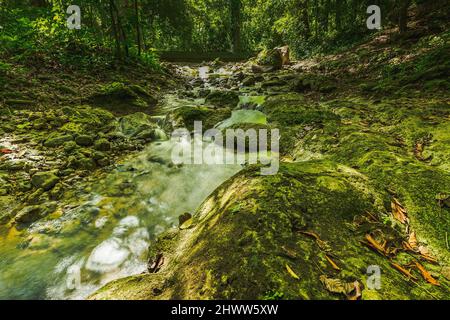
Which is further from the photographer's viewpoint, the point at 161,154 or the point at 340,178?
the point at 161,154

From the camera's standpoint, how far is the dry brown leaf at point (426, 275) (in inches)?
67.1

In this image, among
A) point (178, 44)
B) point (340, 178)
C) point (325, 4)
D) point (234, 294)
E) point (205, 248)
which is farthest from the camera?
point (178, 44)

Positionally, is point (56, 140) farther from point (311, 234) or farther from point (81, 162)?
point (311, 234)

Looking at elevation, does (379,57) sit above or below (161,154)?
above

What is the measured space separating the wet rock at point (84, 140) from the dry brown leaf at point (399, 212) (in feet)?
19.1

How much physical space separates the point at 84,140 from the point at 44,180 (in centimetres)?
154

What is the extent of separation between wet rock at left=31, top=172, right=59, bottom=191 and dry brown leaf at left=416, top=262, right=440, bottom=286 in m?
5.11

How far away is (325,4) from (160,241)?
21523 millimetres

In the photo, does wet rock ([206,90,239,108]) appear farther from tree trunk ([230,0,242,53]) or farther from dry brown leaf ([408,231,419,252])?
tree trunk ([230,0,242,53])

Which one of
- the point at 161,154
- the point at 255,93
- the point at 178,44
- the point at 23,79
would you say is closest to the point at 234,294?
the point at 161,154

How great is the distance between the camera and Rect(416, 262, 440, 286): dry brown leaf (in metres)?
1.70
